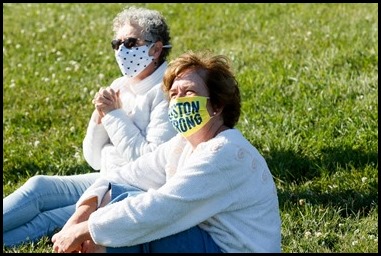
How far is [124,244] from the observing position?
503 cm

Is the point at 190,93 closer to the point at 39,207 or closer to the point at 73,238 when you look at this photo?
the point at 73,238

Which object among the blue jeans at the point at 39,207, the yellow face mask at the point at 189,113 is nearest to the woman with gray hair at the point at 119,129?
the blue jeans at the point at 39,207

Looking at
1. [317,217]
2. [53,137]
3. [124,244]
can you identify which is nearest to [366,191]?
[317,217]

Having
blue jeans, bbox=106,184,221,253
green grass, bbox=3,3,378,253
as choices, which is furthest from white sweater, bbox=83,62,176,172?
blue jeans, bbox=106,184,221,253

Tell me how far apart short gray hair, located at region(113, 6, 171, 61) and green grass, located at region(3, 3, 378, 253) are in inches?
49.7

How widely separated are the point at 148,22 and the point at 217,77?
1285 millimetres

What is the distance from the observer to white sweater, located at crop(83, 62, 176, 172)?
612 centimetres

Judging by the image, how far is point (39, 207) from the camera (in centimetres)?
619

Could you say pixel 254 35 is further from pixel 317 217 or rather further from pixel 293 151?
pixel 317 217

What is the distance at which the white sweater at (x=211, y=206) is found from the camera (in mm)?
4961

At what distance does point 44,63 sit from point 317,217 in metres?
4.67

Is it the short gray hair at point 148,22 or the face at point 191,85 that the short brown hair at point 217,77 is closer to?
the face at point 191,85

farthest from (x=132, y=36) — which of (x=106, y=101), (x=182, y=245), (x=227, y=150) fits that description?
(x=182, y=245)

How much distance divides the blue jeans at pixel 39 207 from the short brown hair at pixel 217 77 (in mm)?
1300
